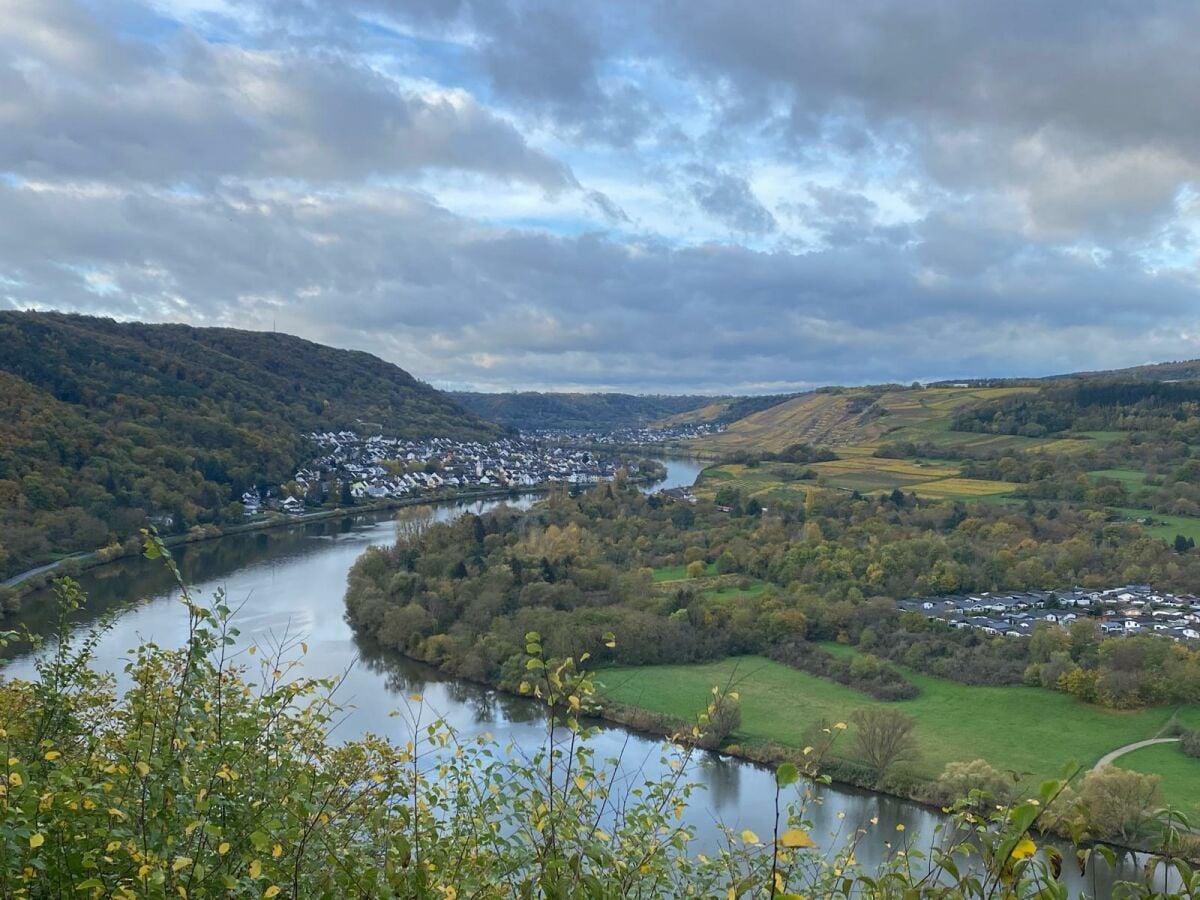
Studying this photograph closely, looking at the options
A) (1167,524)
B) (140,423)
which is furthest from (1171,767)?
(140,423)

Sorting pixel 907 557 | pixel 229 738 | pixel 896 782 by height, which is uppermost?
pixel 229 738

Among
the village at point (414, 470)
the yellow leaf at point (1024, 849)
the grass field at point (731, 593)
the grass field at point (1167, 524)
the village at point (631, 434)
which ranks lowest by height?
the grass field at point (731, 593)

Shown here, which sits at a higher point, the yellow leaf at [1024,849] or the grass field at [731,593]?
the yellow leaf at [1024,849]

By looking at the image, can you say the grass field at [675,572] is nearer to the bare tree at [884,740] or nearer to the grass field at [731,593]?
the grass field at [731,593]

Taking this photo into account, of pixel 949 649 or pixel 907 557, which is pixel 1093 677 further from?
pixel 907 557

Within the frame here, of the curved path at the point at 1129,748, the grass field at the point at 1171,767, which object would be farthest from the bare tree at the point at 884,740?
the grass field at the point at 1171,767

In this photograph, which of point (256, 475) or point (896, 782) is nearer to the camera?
point (896, 782)

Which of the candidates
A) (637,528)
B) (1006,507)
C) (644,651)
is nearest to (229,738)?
(644,651)

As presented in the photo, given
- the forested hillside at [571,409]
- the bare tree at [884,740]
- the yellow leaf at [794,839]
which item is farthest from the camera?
the forested hillside at [571,409]
